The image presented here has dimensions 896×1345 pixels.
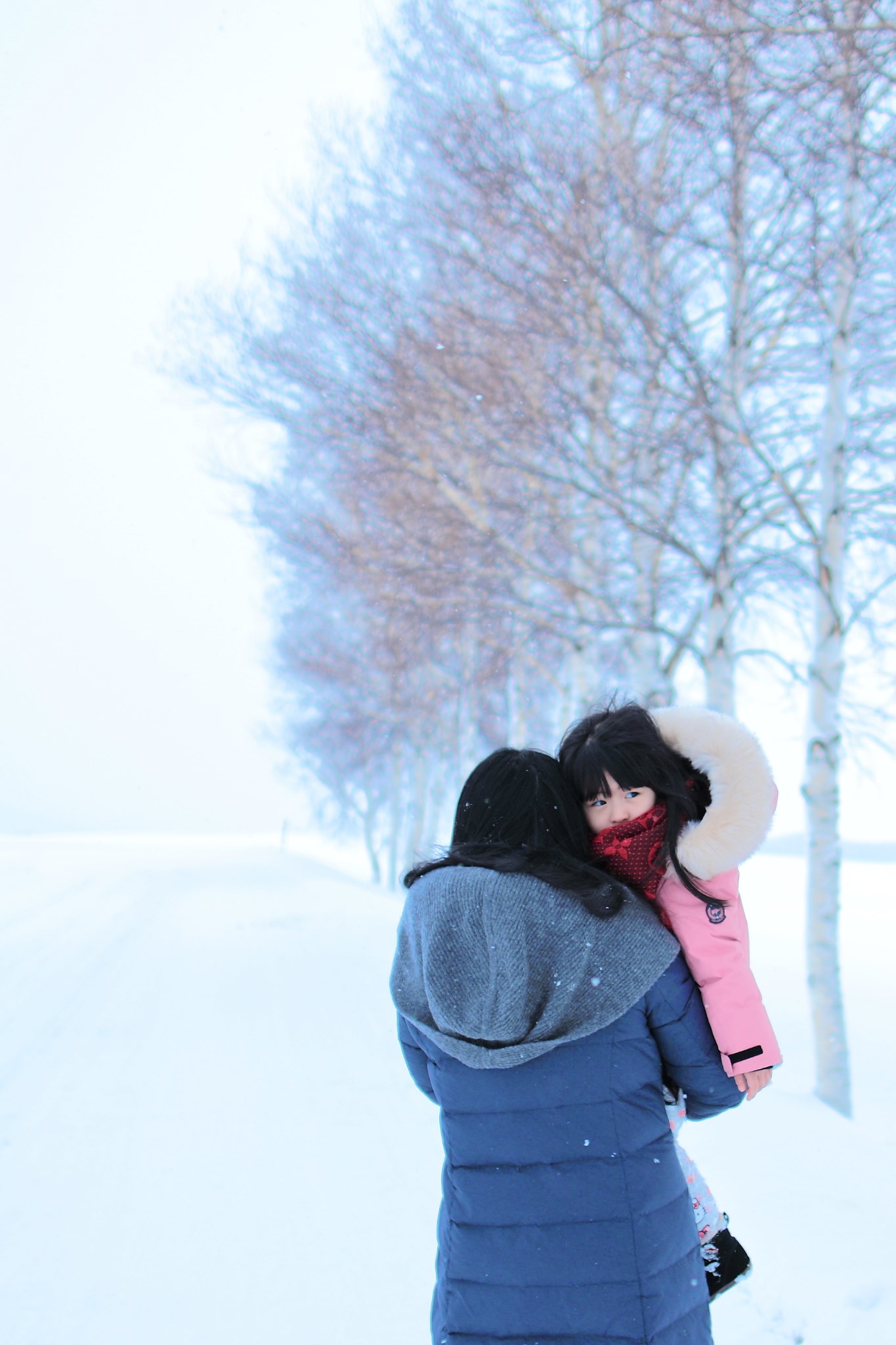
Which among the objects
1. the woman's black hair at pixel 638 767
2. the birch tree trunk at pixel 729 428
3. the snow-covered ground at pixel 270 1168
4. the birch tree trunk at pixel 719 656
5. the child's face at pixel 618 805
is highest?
the birch tree trunk at pixel 729 428

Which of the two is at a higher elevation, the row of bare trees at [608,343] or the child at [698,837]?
the row of bare trees at [608,343]

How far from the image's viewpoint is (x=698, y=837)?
152 cm

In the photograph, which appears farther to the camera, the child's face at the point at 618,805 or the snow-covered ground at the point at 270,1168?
the snow-covered ground at the point at 270,1168

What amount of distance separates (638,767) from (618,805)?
77mm

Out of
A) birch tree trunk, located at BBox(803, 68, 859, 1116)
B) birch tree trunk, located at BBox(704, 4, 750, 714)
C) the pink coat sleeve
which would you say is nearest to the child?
the pink coat sleeve

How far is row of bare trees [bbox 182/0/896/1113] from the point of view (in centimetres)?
416

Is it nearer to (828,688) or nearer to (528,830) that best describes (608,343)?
(828,688)

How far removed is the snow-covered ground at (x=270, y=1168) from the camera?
2.77m

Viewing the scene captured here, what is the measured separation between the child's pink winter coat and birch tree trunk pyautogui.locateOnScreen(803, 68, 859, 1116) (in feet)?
13.2

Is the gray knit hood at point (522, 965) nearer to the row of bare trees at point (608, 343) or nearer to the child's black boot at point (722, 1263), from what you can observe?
the child's black boot at point (722, 1263)

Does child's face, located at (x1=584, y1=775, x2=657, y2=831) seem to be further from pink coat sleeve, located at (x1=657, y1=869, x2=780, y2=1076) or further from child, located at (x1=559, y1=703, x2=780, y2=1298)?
pink coat sleeve, located at (x1=657, y1=869, x2=780, y2=1076)

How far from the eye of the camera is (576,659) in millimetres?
8289

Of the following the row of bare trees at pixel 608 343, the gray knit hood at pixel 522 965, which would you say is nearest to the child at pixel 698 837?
the gray knit hood at pixel 522 965

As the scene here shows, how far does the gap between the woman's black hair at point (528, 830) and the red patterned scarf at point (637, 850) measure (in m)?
0.04
